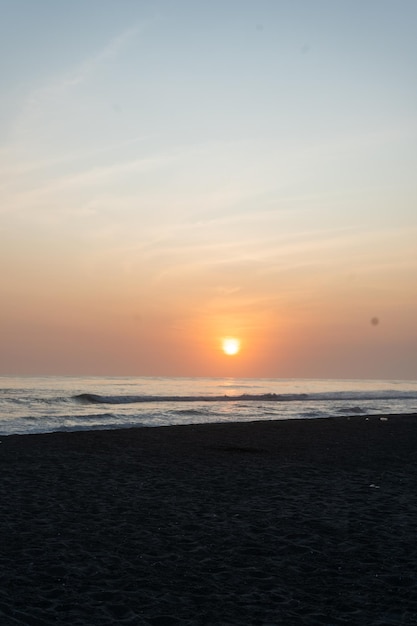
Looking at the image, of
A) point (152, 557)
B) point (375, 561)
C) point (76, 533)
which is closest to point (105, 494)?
point (76, 533)

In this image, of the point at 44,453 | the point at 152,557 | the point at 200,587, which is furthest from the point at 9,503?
the point at 44,453

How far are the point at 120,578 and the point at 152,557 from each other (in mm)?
1051

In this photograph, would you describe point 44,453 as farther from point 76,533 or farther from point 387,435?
point 387,435

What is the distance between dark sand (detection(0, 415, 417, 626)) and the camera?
7.19m

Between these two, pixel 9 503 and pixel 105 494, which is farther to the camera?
pixel 105 494

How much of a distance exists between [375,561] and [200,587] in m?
2.99

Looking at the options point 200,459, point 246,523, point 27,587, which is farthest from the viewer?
point 200,459

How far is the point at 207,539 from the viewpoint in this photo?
10227 millimetres

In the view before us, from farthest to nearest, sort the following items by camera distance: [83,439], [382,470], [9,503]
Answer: [83,439]
[382,470]
[9,503]

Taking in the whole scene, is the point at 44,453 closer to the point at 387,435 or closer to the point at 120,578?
the point at 120,578

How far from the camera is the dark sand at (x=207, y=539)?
7.19 metres

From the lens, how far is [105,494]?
13.9 meters

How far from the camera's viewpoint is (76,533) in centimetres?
1048

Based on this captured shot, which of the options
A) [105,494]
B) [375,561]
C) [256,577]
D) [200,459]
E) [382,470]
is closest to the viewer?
[256,577]
